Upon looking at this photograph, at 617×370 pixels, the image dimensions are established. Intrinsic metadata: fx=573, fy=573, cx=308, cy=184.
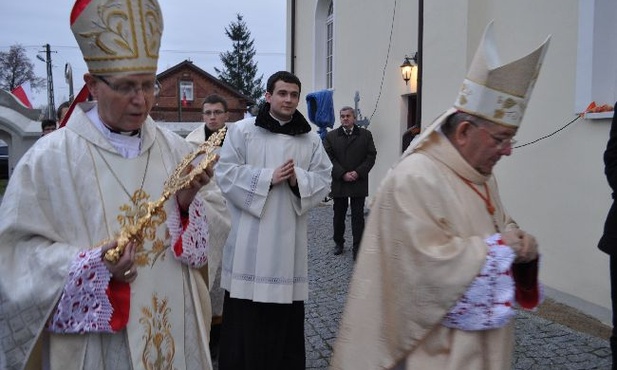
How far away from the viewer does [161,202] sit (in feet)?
6.80

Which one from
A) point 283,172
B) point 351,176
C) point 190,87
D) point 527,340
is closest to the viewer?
point 283,172

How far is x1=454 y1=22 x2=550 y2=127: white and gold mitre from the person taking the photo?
220 centimetres

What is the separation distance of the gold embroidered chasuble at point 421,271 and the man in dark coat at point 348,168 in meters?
6.00

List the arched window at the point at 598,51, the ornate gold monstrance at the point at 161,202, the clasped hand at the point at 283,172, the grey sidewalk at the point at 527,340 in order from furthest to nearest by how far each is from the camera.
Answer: the arched window at the point at 598,51, the grey sidewalk at the point at 527,340, the clasped hand at the point at 283,172, the ornate gold monstrance at the point at 161,202

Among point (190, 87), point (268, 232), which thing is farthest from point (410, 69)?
point (190, 87)

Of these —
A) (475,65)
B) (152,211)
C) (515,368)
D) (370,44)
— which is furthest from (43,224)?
(370,44)

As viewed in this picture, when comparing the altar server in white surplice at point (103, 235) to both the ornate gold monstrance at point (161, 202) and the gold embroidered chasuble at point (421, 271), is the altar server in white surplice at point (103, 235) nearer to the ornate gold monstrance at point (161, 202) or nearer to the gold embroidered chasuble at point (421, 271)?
the ornate gold monstrance at point (161, 202)

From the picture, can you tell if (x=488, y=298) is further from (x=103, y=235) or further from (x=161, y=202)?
(x=103, y=235)

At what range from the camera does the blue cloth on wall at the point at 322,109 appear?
508 inches

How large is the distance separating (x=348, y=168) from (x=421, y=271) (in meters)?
6.46

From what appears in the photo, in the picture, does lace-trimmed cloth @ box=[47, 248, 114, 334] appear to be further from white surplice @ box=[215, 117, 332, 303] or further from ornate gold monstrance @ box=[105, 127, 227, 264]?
white surplice @ box=[215, 117, 332, 303]

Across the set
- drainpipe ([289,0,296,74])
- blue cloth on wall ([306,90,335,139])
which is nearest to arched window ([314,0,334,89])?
drainpipe ([289,0,296,74])

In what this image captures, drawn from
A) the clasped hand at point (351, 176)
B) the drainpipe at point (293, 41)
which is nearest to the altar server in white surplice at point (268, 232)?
the clasped hand at point (351, 176)

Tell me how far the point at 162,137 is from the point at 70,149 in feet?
1.47
